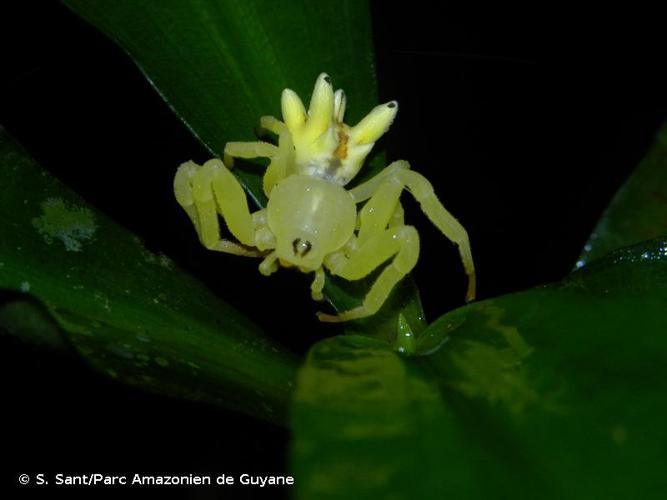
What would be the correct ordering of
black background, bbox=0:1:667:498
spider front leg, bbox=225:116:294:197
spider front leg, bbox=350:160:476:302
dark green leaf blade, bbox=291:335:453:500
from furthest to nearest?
black background, bbox=0:1:667:498 < spider front leg, bbox=350:160:476:302 < spider front leg, bbox=225:116:294:197 < dark green leaf blade, bbox=291:335:453:500

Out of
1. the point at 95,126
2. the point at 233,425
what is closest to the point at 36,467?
the point at 233,425

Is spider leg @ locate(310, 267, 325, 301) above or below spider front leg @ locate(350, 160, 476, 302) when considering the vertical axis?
below

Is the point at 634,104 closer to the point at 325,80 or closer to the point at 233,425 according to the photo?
the point at 325,80

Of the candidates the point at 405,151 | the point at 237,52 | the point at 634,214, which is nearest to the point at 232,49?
the point at 237,52

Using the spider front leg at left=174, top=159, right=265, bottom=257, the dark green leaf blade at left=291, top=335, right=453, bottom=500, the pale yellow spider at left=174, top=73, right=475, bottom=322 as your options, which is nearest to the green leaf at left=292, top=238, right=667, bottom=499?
the dark green leaf blade at left=291, top=335, right=453, bottom=500

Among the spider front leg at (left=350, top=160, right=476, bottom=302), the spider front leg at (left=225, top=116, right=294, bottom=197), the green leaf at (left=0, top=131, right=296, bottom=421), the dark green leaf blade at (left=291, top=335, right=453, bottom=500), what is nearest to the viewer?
the dark green leaf blade at (left=291, top=335, right=453, bottom=500)

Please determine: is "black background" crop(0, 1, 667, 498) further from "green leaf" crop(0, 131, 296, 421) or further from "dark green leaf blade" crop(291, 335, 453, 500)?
"dark green leaf blade" crop(291, 335, 453, 500)
